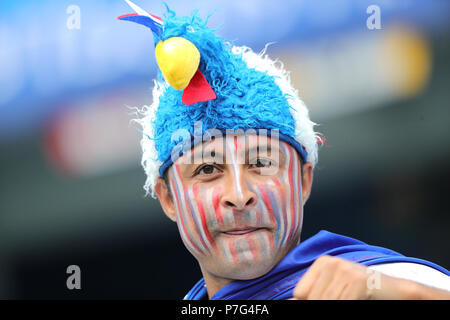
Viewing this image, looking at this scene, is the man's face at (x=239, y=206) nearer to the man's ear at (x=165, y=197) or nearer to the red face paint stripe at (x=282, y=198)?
the red face paint stripe at (x=282, y=198)

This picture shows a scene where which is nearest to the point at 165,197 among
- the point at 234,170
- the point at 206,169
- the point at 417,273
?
the point at 206,169

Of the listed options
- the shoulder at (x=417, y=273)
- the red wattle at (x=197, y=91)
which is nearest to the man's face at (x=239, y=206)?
the red wattle at (x=197, y=91)

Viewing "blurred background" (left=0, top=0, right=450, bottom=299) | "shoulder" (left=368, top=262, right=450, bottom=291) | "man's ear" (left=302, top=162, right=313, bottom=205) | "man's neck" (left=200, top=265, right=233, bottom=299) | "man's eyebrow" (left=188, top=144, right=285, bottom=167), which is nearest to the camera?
"shoulder" (left=368, top=262, right=450, bottom=291)

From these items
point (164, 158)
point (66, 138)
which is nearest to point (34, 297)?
point (66, 138)

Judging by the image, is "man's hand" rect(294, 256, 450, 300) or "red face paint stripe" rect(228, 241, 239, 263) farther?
"red face paint stripe" rect(228, 241, 239, 263)

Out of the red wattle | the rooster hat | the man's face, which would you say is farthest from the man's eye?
the red wattle

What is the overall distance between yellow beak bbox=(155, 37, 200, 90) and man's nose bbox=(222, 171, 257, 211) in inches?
13.4

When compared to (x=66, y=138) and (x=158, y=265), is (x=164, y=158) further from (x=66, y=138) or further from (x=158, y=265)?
(x=158, y=265)

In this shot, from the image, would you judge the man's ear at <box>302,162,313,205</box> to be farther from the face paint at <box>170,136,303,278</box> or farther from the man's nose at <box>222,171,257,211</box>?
the man's nose at <box>222,171,257,211</box>

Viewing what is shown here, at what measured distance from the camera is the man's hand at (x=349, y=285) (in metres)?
1.43

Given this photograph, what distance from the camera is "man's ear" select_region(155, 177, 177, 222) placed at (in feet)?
7.10

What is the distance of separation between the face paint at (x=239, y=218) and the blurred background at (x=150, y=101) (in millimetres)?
2397

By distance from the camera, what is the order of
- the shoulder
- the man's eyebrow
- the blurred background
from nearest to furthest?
the shoulder → the man's eyebrow → the blurred background

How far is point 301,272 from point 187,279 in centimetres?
349
